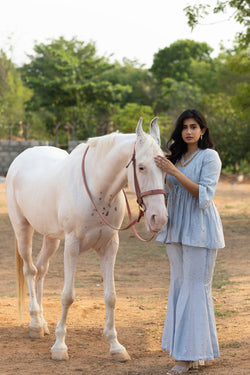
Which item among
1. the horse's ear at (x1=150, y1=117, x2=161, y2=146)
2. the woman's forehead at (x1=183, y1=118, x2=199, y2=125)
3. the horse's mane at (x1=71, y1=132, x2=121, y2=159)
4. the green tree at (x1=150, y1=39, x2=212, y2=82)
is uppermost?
the green tree at (x1=150, y1=39, x2=212, y2=82)

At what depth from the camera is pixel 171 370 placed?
12.1 ft

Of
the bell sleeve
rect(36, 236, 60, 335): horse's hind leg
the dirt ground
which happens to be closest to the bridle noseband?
the bell sleeve

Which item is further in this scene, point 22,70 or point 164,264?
point 22,70

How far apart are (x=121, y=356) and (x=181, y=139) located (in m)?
1.79

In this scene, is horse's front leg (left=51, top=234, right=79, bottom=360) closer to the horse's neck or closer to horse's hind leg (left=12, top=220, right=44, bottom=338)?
the horse's neck

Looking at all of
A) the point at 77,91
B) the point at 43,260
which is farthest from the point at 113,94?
the point at 43,260

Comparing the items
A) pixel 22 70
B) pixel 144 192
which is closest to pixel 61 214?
pixel 144 192

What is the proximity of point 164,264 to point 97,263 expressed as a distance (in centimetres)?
109

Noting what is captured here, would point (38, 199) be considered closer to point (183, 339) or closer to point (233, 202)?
point (183, 339)

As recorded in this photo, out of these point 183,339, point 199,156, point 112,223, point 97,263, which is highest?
point 199,156

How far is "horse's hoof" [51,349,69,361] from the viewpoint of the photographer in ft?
13.7

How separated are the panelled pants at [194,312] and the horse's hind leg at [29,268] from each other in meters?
1.62

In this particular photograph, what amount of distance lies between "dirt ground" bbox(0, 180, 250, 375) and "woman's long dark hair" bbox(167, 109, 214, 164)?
160 cm

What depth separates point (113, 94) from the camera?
2694 centimetres
